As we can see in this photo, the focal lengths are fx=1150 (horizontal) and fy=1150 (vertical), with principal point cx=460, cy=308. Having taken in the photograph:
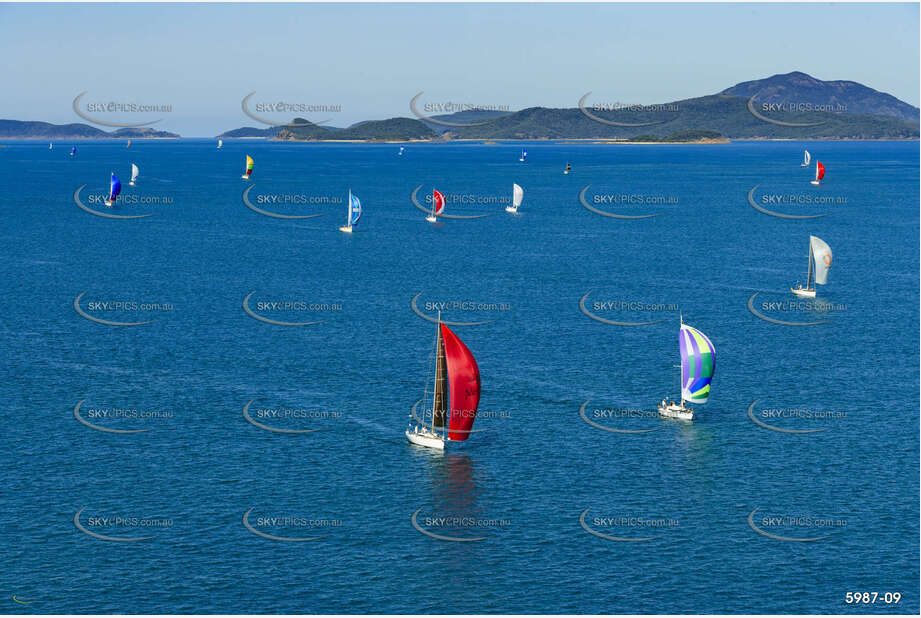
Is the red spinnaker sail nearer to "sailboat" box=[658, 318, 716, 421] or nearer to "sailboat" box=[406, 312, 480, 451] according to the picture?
"sailboat" box=[406, 312, 480, 451]

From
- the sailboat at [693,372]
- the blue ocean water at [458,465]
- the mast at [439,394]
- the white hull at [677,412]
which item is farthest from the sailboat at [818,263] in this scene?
the mast at [439,394]

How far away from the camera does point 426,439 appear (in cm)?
10644

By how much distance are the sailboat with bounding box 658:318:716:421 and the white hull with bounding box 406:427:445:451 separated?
79.1 feet

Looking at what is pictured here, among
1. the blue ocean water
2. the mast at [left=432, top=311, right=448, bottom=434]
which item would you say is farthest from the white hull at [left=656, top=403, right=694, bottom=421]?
the mast at [left=432, top=311, right=448, bottom=434]

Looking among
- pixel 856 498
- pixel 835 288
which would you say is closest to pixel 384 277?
pixel 835 288

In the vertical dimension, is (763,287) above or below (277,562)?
above

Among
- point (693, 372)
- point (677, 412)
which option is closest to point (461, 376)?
point (677, 412)

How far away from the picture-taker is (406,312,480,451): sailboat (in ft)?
346

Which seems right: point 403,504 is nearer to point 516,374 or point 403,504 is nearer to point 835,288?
point 516,374

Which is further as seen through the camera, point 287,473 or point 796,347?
point 796,347

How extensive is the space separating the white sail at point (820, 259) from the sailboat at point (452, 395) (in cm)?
8582

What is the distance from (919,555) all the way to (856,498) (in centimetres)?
984

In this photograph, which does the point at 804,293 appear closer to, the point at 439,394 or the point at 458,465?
the point at 439,394

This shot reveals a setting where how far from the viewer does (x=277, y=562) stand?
84.2 metres
